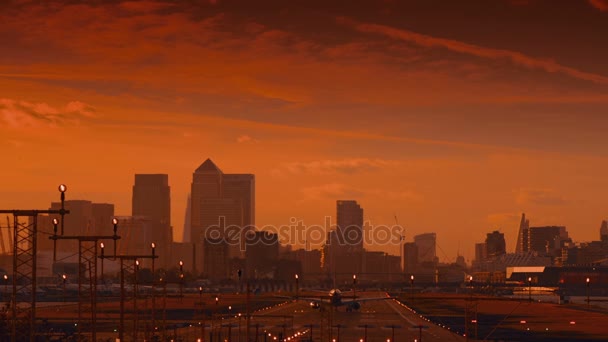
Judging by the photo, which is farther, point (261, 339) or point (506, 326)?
point (506, 326)

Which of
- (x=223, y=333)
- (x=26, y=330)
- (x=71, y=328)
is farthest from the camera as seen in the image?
(x=71, y=328)

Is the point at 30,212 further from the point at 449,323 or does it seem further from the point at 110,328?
the point at 449,323

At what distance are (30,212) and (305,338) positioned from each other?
264 ft

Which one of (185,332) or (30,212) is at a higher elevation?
(30,212)

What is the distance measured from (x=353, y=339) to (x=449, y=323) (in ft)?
184

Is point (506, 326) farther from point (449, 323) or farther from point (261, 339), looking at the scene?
point (261, 339)

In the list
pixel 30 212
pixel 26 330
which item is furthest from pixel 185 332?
pixel 30 212

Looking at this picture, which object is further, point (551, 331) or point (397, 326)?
point (397, 326)

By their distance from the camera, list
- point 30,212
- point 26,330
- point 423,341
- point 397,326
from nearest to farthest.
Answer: point 30,212
point 26,330
point 423,341
point 397,326

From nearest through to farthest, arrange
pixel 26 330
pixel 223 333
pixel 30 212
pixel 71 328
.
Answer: pixel 30 212, pixel 26 330, pixel 223 333, pixel 71 328

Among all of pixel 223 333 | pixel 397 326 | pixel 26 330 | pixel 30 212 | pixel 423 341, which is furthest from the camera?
pixel 397 326

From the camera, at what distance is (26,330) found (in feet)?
354

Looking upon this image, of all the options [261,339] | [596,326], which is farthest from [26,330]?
[596,326]

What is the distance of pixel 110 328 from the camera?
173750 mm
